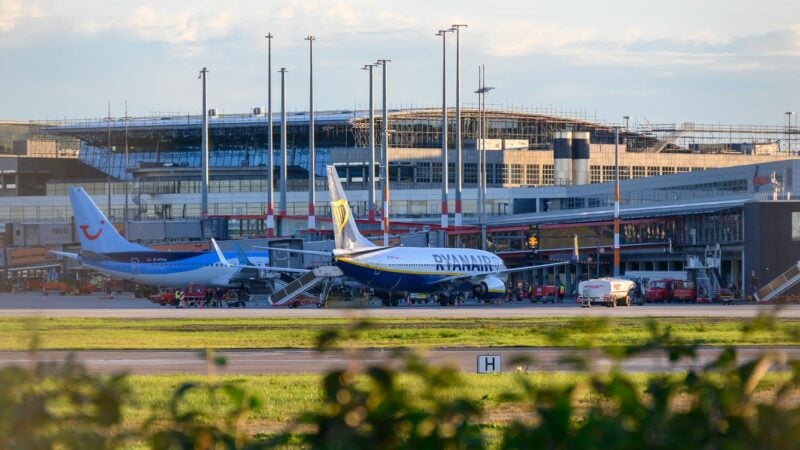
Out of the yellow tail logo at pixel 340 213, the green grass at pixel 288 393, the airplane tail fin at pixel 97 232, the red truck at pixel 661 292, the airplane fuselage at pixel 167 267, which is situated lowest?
the red truck at pixel 661 292

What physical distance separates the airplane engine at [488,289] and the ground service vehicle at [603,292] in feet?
25.1

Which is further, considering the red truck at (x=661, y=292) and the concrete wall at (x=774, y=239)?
the red truck at (x=661, y=292)

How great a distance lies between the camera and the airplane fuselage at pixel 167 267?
85.1 meters

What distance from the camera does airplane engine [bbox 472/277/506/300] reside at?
267 feet

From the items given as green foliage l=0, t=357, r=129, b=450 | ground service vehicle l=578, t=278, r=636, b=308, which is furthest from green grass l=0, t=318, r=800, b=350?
green foliage l=0, t=357, r=129, b=450

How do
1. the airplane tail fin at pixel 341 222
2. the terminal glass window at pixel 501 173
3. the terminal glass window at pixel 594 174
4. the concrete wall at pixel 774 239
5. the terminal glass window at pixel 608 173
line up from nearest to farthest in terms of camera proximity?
the airplane tail fin at pixel 341 222, the concrete wall at pixel 774 239, the terminal glass window at pixel 501 173, the terminal glass window at pixel 594 174, the terminal glass window at pixel 608 173

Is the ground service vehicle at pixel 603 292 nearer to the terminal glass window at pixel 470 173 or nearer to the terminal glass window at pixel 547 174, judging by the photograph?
the terminal glass window at pixel 470 173

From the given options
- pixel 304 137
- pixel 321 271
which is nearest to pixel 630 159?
pixel 304 137

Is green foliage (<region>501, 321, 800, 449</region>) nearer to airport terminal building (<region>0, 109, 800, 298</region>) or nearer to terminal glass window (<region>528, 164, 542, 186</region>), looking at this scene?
airport terminal building (<region>0, 109, 800, 298</region>)

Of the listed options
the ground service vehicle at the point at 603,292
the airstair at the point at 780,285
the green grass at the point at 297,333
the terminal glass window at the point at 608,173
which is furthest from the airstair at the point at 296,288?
the terminal glass window at the point at 608,173

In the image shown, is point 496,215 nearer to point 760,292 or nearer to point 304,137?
point 304,137

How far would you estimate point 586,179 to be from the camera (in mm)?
138875

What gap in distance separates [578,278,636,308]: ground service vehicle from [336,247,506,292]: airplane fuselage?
330 inches

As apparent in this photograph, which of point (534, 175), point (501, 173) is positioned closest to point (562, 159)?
point (534, 175)
